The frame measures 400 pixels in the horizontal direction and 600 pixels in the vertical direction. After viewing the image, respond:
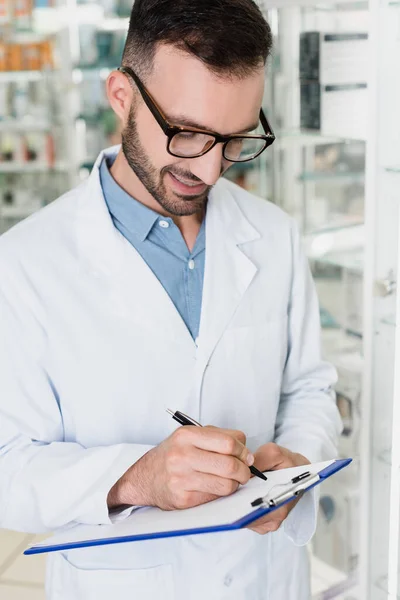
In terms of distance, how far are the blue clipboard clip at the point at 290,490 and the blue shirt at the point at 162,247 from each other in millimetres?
380

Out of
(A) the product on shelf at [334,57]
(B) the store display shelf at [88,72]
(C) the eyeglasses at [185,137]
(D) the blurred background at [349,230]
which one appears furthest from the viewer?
(B) the store display shelf at [88,72]

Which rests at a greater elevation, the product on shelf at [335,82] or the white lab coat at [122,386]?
the product on shelf at [335,82]

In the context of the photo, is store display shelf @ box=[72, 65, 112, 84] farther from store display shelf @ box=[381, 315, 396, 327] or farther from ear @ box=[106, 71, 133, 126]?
ear @ box=[106, 71, 133, 126]

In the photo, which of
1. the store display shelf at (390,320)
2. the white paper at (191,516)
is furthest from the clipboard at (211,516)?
the store display shelf at (390,320)

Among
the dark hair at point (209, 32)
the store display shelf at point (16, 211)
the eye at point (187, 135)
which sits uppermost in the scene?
the dark hair at point (209, 32)

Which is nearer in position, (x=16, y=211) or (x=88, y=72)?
(x=88, y=72)

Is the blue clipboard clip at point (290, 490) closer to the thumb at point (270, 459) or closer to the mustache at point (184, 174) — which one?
the thumb at point (270, 459)

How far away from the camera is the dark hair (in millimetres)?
1119

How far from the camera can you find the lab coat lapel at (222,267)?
1.33 metres

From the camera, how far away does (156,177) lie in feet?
4.06

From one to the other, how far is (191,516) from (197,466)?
0.22 feet

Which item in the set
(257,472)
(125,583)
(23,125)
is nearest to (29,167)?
(23,125)

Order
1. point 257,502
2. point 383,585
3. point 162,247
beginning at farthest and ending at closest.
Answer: point 383,585, point 162,247, point 257,502

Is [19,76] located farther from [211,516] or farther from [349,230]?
[211,516]
